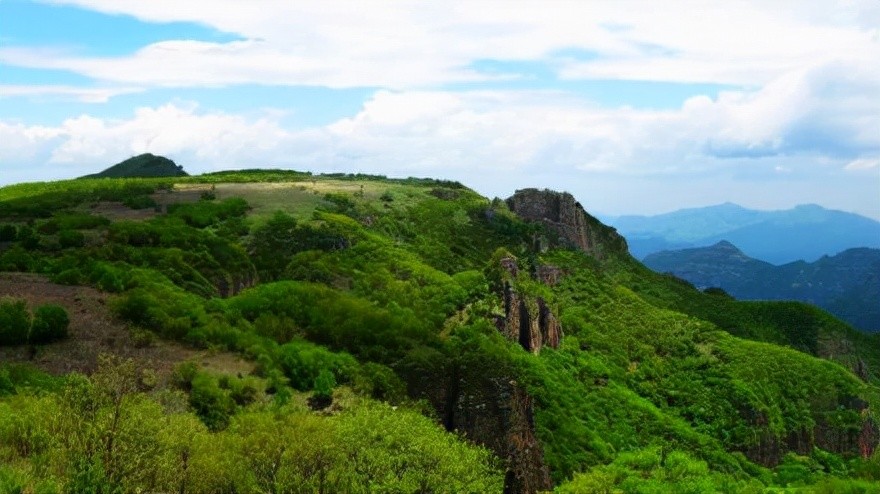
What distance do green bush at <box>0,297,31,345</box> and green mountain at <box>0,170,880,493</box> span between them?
161 millimetres

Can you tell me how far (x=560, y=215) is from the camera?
142875 millimetres

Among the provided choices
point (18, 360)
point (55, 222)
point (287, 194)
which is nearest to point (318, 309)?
point (18, 360)

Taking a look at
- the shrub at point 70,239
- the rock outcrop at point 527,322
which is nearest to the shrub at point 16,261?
the shrub at point 70,239

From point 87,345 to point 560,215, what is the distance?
4219 inches

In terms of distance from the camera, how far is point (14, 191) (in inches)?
4747

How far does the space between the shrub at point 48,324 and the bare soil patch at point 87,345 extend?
0.72 metres

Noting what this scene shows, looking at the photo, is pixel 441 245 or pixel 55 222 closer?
pixel 55 222

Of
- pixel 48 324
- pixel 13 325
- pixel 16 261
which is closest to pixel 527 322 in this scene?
pixel 48 324

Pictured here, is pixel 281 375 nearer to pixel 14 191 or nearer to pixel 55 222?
pixel 55 222

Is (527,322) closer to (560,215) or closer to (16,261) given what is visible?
(16,261)

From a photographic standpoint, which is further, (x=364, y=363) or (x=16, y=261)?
(x=16, y=261)

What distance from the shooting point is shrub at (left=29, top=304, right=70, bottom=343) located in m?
48.8

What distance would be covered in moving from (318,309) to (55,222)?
34.9 m

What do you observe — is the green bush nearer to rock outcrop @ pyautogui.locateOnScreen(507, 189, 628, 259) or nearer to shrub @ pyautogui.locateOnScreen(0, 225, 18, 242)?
shrub @ pyautogui.locateOnScreen(0, 225, 18, 242)
